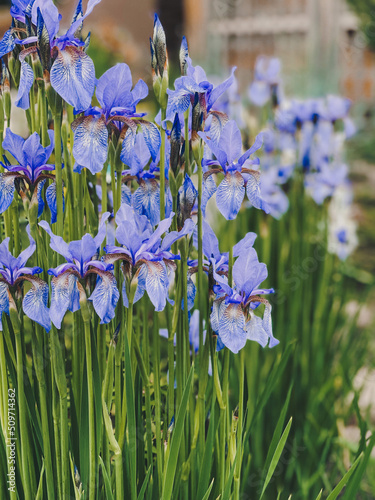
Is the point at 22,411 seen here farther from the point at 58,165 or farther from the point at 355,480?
the point at 355,480

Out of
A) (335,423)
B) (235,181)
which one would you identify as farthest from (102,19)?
(235,181)

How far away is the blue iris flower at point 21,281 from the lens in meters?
0.90

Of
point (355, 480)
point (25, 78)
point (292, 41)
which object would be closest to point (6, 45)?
point (25, 78)

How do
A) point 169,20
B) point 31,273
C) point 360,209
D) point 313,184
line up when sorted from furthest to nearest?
point 169,20 < point 360,209 < point 313,184 < point 31,273

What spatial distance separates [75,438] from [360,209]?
190 inches

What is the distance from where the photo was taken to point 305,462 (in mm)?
1883

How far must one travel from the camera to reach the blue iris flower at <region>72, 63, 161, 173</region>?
34.2 inches

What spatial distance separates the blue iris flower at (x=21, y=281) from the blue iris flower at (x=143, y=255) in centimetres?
12

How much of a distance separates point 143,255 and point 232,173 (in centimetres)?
20

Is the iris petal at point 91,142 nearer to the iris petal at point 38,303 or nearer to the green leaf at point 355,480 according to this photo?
the iris petal at point 38,303

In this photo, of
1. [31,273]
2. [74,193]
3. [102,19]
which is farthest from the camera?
[102,19]

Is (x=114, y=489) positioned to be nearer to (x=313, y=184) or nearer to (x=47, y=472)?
(x=47, y=472)

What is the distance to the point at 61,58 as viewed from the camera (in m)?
0.85

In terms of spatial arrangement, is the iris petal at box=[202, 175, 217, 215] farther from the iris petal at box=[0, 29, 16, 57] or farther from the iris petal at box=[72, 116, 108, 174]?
the iris petal at box=[0, 29, 16, 57]
